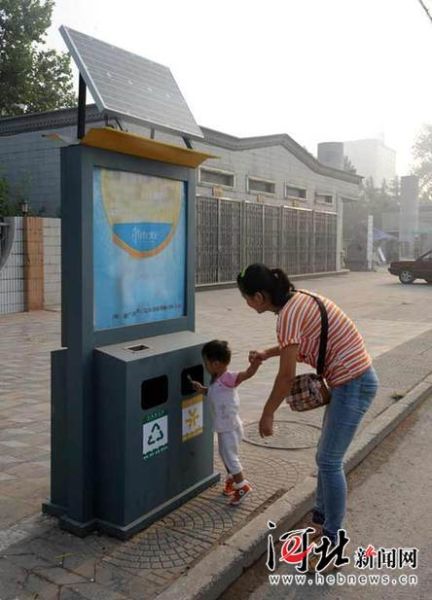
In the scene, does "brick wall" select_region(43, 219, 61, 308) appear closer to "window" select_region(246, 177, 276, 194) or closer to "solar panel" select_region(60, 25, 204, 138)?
"window" select_region(246, 177, 276, 194)

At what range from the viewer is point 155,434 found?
361 cm

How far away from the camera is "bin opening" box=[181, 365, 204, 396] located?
12.7 feet

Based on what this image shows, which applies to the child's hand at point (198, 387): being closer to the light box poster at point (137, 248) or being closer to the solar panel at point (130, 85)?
the light box poster at point (137, 248)

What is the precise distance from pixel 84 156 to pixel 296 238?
22.6 m

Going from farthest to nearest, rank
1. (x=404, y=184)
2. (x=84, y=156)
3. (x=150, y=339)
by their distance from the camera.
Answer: (x=404, y=184) < (x=150, y=339) < (x=84, y=156)

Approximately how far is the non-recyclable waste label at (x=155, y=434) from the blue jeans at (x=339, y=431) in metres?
0.92

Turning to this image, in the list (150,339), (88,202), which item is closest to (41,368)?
(150,339)

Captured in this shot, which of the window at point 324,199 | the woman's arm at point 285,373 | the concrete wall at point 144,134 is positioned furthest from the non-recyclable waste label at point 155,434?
the window at point 324,199

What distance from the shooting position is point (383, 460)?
521 cm

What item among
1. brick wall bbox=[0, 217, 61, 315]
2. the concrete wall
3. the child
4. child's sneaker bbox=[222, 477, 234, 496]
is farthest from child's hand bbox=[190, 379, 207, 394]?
brick wall bbox=[0, 217, 61, 315]

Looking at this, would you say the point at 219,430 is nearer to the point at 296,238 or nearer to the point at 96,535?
the point at 96,535

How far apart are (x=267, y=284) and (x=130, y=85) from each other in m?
1.49

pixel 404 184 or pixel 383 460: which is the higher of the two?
pixel 404 184

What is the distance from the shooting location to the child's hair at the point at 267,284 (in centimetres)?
325
